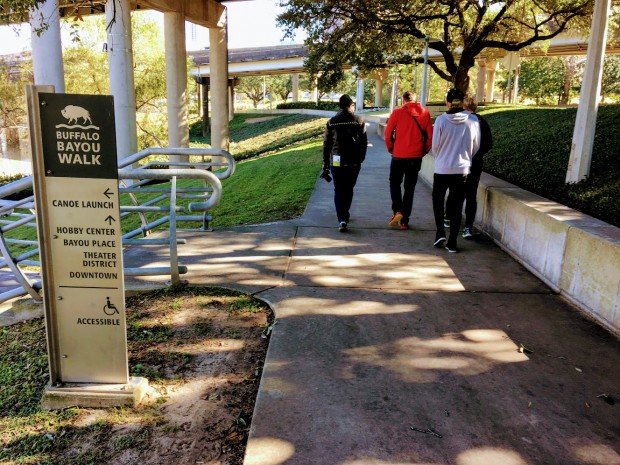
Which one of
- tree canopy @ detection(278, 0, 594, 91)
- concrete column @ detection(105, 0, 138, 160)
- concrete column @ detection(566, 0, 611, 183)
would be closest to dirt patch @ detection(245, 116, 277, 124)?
tree canopy @ detection(278, 0, 594, 91)

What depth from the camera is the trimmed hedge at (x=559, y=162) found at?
6.45 m

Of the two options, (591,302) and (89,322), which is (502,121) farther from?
(89,322)

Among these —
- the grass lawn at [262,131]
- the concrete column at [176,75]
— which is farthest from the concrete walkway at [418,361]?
the grass lawn at [262,131]

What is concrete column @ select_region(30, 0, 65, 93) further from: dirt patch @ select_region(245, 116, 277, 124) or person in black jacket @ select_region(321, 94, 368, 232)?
dirt patch @ select_region(245, 116, 277, 124)

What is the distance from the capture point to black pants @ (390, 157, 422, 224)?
24.4 ft

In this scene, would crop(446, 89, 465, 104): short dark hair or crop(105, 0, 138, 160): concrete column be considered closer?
crop(446, 89, 465, 104): short dark hair

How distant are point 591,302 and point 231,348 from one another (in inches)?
119

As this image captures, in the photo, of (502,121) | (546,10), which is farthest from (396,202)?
(546,10)

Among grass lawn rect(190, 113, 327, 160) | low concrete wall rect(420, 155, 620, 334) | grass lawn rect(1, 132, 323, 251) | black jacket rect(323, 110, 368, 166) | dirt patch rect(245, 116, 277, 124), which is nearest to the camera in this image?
low concrete wall rect(420, 155, 620, 334)

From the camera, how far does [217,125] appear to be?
91.1 feet

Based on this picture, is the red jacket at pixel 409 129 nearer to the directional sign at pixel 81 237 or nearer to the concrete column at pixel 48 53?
the directional sign at pixel 81 237

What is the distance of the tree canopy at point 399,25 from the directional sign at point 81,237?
50.3 ft

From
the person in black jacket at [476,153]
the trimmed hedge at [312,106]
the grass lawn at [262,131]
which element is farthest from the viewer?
the trimmed hedge at [312,106]

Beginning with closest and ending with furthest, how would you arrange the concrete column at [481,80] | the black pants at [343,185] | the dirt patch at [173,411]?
the dirt patch at [173,411], the black pants at [343,185], the concrete column at [481,80]
